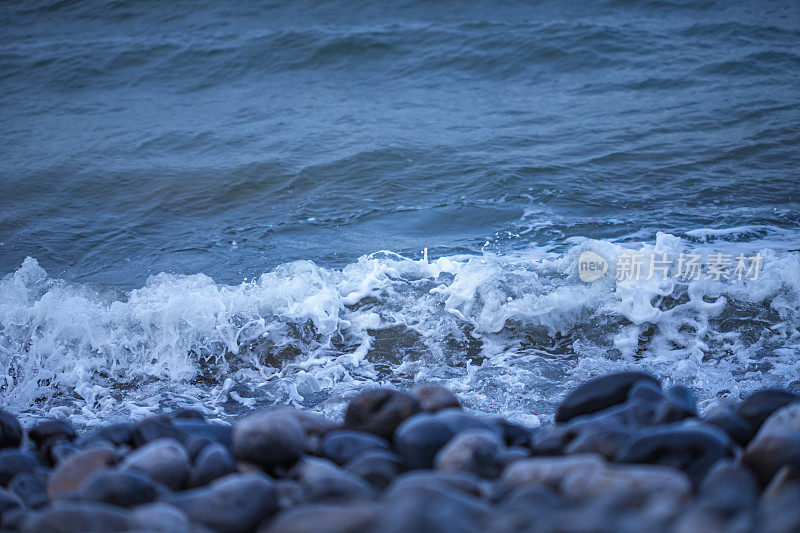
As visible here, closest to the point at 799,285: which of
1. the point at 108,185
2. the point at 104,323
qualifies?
the point at 104,323

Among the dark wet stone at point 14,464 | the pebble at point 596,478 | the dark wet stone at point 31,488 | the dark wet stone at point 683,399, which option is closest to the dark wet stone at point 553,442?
the pebble at point 596,478

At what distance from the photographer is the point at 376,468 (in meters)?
2.24

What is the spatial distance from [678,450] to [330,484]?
3.16ft

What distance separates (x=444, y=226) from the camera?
257 inches

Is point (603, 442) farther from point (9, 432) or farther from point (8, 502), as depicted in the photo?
point (9, 432)

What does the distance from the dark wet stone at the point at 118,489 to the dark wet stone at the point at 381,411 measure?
81cm

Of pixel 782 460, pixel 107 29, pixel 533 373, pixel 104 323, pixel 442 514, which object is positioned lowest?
pixel 533 373

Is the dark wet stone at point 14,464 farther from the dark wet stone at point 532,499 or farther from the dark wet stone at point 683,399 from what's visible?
the dark wet stone at point 683,399

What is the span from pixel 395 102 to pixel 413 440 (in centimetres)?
769

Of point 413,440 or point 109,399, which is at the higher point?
point 413,440

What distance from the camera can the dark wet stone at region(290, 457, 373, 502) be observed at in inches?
78.7

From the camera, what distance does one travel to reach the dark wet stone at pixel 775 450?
204 centimetres

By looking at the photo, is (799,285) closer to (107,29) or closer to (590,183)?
(590,183)

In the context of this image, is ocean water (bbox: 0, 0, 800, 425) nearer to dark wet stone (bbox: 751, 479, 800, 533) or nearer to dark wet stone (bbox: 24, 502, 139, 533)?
dark wet stone (bbox: 751, 479, 800, 533)
